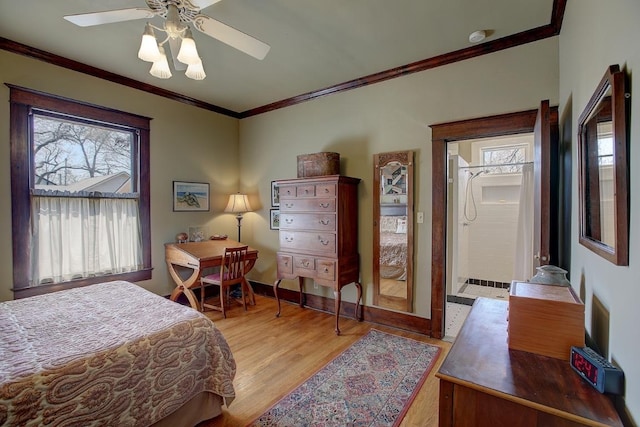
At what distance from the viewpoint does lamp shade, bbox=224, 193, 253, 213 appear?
14.4ft

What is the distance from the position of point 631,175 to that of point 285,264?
3.13m

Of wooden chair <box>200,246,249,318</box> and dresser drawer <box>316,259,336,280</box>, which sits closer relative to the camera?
dresser drawer <box>316,259,336,280</box>

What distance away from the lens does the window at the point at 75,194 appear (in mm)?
2850

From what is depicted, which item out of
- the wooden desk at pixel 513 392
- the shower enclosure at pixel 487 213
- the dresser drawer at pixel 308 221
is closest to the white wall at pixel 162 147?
the dresser drawer at pixel 308 221

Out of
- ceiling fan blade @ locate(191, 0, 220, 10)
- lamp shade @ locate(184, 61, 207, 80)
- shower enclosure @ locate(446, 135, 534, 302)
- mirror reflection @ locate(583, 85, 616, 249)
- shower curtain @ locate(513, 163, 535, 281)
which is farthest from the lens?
shower enclosure @ locate(446, 135, 534, 302)

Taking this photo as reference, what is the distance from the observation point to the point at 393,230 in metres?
3.32

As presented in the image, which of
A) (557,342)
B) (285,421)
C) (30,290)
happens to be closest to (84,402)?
(285,421)

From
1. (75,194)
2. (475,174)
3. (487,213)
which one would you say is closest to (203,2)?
(75,194)

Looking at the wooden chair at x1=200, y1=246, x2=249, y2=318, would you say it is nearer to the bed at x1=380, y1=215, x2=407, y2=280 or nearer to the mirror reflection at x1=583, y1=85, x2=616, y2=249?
the bed at x1=380, y1=215, x2=407, y2=280

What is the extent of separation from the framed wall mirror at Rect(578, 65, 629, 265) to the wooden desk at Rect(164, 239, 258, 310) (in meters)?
3.33

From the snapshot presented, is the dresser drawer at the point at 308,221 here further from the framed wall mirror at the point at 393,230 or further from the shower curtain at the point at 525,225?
the shower curtain at the point at 525,225

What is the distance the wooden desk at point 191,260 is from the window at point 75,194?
0.29 metres

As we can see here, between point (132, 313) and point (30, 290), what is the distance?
183cm

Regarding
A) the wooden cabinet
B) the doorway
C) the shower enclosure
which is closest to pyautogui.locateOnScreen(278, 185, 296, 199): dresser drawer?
the wooden cabinet
